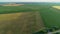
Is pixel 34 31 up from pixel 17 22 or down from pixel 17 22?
down

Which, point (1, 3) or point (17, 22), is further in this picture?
point (1, 3)

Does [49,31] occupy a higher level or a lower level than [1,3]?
lower

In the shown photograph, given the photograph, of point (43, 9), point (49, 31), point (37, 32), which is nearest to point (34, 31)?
point (37, 32)

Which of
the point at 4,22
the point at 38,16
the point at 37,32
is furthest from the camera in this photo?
the point at 38,16

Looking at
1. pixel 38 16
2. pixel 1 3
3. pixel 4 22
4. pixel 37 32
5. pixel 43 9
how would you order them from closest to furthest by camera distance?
pixel 37 32 → pixel 4 22 → pixel 38 16 → pixel 43 9 → pixel 1 3

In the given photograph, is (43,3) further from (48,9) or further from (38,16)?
(38,16)

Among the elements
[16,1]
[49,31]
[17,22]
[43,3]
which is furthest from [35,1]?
[49,31]

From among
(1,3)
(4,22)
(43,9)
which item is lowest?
(4,22)

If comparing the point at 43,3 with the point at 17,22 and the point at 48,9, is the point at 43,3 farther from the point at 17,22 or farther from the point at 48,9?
the point at 17,22

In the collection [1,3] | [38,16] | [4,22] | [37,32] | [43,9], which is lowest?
[37,32]
